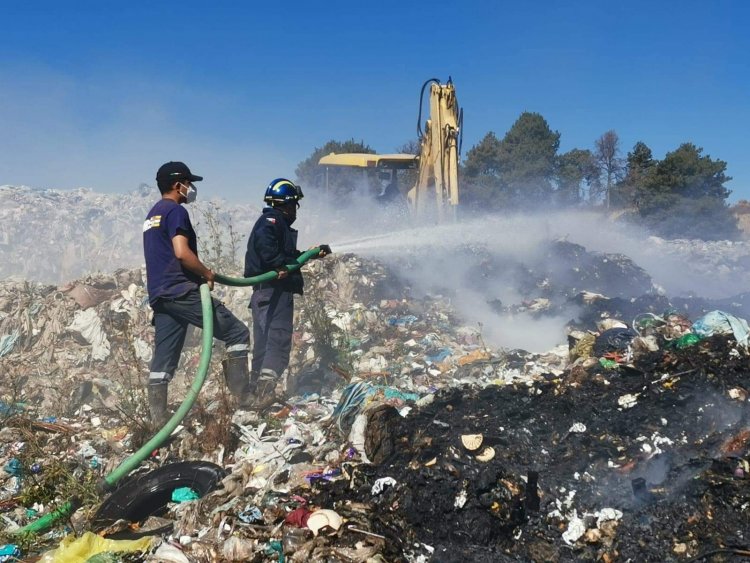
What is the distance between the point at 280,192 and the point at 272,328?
4.02ft

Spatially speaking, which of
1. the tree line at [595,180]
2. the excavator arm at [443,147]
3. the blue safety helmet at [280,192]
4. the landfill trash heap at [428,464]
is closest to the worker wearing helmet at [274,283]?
the blue safety helmet at [280,192]

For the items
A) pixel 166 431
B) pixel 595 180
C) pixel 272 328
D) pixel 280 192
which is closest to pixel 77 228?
pixel 280 192

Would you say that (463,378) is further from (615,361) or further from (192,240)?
(192,240)

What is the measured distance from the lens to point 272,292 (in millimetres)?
4500

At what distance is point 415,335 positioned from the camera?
269 inches

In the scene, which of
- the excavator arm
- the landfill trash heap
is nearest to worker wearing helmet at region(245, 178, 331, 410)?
the landfill trash heap

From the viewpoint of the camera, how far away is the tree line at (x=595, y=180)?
2160 centimetres

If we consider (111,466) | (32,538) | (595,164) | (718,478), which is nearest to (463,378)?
(718,478)

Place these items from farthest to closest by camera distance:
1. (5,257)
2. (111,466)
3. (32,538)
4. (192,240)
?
1. (5,257)
2. (192,240)
3. (111,466)
4. (32,538)

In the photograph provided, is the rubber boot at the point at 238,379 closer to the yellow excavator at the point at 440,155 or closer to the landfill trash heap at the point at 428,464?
the landfill trash heap at the point at 428,464

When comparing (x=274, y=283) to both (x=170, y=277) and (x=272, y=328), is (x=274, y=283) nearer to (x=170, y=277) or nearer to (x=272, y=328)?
(x=272, y=328)

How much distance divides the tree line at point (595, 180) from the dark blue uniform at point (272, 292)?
15.7m

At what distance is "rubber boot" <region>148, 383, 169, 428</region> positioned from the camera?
12.3 feet

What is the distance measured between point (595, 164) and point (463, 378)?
29436mm
